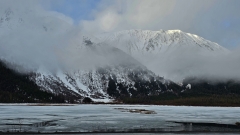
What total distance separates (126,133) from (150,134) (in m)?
3.62

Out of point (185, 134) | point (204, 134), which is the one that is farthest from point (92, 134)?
point (204, 134)

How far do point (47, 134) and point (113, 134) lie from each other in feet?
30.4

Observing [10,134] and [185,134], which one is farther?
[185,134]

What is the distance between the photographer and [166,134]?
153ft

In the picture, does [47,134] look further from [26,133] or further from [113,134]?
[113,134]

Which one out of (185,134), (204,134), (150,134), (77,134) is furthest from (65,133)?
(204,134)

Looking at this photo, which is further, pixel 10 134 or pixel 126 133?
pixel 126 133

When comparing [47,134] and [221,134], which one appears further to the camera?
[221,134]

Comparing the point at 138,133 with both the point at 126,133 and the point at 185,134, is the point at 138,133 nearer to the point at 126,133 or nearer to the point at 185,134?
the point at 126,133

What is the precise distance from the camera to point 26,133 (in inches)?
1772

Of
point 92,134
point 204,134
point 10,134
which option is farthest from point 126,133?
point 10,134

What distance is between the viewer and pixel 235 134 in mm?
48281

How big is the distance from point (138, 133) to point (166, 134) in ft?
13.8

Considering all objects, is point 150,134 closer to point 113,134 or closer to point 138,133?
point 138,133
